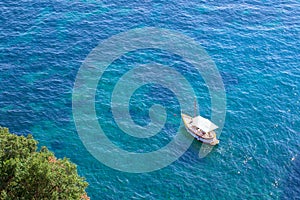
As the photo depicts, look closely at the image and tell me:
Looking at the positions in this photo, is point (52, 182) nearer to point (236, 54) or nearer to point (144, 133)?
point (144, 133)

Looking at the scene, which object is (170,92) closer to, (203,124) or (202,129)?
(203,124)

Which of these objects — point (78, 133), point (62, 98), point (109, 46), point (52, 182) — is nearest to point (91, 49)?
point (109, 46)

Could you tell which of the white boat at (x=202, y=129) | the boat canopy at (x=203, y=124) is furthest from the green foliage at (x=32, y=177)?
the boat canopy at (x=203, y=124)

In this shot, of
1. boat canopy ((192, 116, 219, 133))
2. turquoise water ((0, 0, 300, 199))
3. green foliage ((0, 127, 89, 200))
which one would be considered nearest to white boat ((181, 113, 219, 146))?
boat canopy ((192, 116, 219, 133))

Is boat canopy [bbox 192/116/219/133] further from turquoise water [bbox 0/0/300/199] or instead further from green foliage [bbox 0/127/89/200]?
green foliage [bbox 0/127/89/200]

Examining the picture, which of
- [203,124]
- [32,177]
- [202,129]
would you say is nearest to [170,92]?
[203,124]
